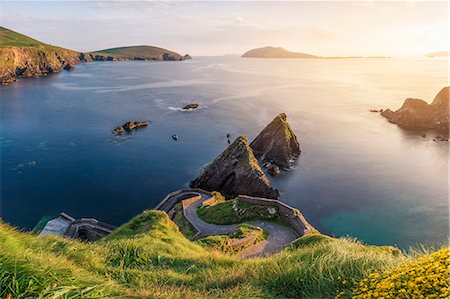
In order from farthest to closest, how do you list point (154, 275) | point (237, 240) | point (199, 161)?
point (199, 161) < point (237, 240) < point (154, 275)

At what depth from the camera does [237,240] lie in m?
31.5

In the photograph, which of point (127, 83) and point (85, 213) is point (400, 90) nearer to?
point (127, 83)

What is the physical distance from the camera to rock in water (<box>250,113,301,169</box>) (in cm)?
7619

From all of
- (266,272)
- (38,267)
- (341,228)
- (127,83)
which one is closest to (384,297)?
(266,272)

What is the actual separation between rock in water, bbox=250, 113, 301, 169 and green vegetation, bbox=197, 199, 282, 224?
3344 cm

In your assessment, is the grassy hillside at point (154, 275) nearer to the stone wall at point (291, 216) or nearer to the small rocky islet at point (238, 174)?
the stone wall at point (291, 216)

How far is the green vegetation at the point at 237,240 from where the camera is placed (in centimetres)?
2897

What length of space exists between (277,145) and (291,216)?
40.8 metres

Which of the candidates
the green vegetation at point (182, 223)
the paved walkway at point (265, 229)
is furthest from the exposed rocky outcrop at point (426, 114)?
the green vegetation at point (182, 223)

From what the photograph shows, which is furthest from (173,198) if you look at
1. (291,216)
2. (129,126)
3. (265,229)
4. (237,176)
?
(129,126)

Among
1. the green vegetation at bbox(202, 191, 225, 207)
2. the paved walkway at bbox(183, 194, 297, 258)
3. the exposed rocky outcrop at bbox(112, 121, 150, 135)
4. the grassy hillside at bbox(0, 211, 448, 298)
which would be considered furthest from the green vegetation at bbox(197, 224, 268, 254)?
the exposed rocky outcrop at bbox(112, 121, 150, 135)

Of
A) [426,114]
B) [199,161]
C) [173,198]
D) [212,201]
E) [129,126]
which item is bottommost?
[212,201]

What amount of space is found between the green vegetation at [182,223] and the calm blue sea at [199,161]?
11.0m

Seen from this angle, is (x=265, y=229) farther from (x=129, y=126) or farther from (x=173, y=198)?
(x=129, y=126)
